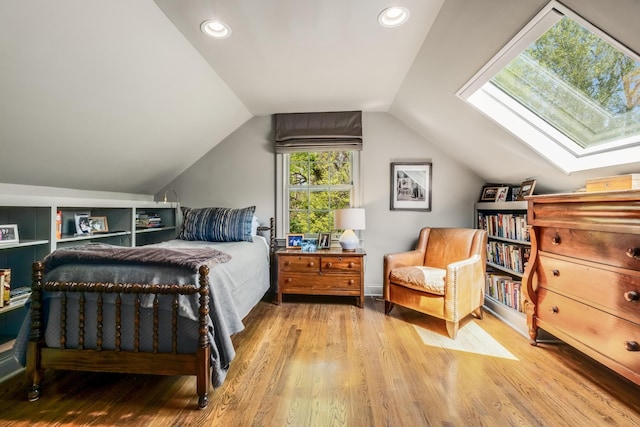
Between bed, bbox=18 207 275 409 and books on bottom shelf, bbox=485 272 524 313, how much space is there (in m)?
2.53

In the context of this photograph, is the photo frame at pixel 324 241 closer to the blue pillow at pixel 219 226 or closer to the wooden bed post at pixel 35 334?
the blue pillow at pixel 219 226

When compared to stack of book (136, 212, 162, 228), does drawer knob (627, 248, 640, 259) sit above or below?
below

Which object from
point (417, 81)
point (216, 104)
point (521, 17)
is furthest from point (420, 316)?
point (216, 104)

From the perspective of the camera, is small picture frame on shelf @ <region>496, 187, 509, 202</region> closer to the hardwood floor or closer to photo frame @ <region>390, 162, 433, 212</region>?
photo frame @ <region>390, 162, 433, 212</region>

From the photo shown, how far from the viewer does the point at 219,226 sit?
9.84ft

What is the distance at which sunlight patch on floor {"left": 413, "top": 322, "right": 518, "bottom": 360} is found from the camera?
2.09 meters

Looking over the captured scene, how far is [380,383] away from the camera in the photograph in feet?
5.56

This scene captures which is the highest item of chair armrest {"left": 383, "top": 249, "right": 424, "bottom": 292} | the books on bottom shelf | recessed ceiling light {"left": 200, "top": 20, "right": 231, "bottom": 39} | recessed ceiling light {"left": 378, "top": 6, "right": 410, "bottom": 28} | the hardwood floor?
recessed ceiling light {"left": 200, "top": 20, "right": 231, "bottom": 39}

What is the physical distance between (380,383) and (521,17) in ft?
7.18

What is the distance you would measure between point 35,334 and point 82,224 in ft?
4.45

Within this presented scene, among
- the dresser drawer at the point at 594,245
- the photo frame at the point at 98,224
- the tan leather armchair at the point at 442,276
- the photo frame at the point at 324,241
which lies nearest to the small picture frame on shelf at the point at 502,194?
the tan leather armchair at the point at 442,276

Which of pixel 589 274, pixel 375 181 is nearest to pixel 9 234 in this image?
pixel 375 181

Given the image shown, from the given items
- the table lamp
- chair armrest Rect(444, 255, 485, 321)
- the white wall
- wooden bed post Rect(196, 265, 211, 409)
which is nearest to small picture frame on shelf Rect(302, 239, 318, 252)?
the table lamp

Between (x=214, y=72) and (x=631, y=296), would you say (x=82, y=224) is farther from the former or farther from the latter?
(x=631, y=296)
